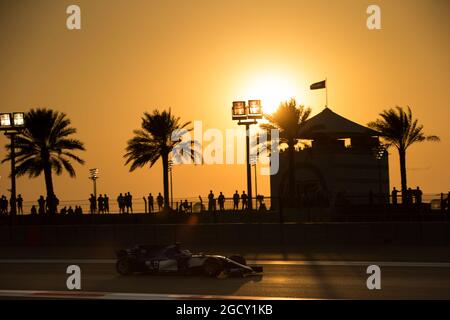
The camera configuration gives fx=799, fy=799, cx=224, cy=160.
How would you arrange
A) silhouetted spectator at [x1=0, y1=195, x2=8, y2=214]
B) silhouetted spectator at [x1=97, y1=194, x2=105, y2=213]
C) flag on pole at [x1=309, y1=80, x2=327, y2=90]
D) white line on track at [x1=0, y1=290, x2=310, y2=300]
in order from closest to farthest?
white line on track at [x1=0, y1=290, x2=310, y2=300] < silhouetted spectator at [x1=97, y1=194, x2=105, y2=213] < silhouetted spectator at [x1=0, y1=195, x2=8, y2=214] < flag on pole at [x1=309, y1=80, x2=327, y2=90]

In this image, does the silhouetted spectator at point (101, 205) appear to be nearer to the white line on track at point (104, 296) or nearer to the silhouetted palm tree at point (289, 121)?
the silhouetted palm tree at point (289, 121)

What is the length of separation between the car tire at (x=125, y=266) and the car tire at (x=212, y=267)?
2005mm

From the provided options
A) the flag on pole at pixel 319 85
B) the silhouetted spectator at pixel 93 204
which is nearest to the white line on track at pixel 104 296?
the silhouetted spectator at pixel 93 204

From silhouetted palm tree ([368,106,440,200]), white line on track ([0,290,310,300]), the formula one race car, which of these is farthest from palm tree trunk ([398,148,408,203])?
white line on track ([0,290,310,300])

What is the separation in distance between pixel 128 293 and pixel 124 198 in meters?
24.6

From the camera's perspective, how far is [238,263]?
17938 mm

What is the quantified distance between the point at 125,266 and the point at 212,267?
2390 mm

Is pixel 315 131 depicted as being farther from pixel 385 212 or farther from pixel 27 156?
pixel 385 212

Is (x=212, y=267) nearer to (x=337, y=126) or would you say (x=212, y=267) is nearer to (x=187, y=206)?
(x=187, y=206)

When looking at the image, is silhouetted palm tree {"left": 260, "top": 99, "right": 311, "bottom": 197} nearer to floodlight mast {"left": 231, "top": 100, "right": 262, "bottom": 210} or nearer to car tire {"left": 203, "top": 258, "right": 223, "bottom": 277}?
floodlight mast {"left": 231, "top": 100, "right": 262, "bottom": 210}

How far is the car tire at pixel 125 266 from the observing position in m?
18.7

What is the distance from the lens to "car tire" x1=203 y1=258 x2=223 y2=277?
17469 mm
